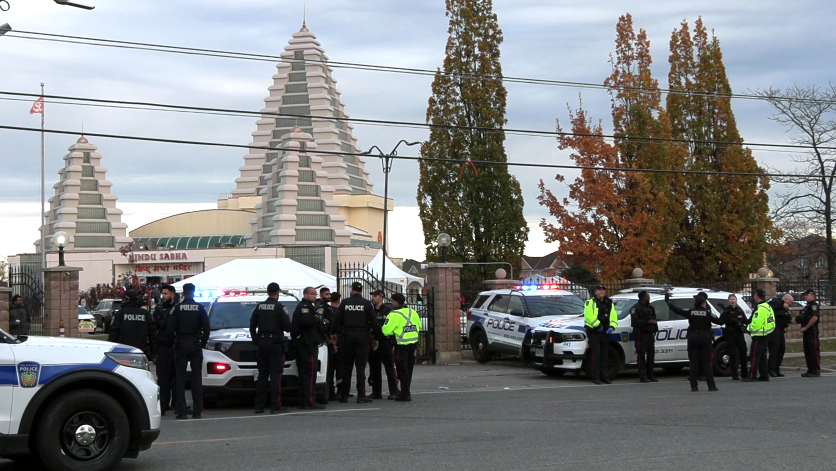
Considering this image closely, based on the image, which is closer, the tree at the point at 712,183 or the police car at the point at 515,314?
the police car at the point at 515,314

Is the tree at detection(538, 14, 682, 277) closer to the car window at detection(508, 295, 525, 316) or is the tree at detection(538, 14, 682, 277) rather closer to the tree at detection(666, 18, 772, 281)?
the tree at detection(666, 18, 772, 281)

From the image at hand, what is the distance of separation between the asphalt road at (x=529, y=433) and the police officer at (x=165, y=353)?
0.68m

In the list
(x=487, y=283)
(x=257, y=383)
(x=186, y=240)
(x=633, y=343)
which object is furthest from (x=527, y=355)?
(x=186, y=240)

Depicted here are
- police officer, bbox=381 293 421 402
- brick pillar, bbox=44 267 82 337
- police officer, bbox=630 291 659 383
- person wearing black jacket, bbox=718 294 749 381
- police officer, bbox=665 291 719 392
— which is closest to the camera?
police officer, bbox=381 293 421 402

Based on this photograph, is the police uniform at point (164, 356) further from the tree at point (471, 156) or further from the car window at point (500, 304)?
the tree at point (471, 156)

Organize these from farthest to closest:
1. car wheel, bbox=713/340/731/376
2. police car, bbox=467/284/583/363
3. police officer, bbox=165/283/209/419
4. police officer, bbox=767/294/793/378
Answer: police car, bbox=467/284/583/363 → car wheel, bbox=713/340/731/376 → police officer, bbox=767/294/793/378 → police officer, bbox=165/283/209/419

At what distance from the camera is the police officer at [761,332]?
60.9 ft

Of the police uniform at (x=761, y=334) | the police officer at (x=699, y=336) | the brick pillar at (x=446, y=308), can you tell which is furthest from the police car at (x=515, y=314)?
the police officer at (x=699, y=336)

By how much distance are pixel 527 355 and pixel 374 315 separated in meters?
6.78

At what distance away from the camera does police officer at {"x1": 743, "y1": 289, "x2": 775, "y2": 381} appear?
18.6m

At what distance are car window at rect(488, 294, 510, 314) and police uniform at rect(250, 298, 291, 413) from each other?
986 cm

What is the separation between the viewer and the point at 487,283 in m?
26.9

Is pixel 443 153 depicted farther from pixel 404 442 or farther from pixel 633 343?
pixel 404 442

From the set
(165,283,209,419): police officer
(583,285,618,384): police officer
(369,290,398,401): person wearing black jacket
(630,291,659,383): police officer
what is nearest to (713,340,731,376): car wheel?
(630,291,659,383): police officer
